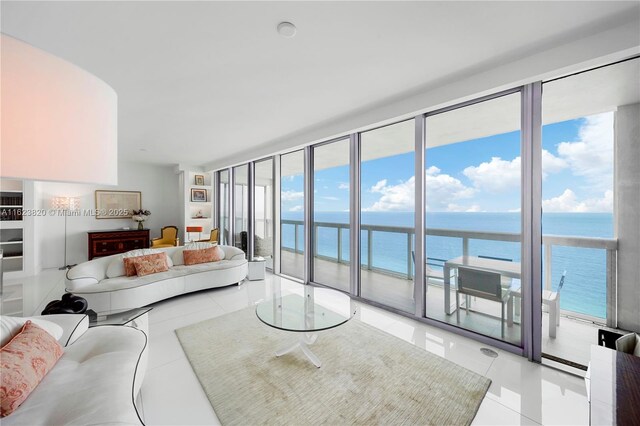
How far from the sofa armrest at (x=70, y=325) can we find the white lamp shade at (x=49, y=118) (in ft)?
6.40

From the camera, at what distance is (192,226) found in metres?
7.00

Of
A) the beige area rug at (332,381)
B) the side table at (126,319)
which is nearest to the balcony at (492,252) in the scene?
the beige area rug at (332,381)

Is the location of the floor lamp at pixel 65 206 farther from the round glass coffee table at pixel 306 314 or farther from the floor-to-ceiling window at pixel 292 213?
the round glass coffee table at pixel 306 314

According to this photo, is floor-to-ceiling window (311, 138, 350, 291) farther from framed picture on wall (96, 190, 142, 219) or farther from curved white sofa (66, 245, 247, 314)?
framed picture on wall (96, 190, 142, 219)

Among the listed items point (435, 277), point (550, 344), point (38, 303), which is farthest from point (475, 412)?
point (38, 303)

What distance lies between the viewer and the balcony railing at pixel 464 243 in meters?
2.10

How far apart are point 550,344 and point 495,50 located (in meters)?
2.63

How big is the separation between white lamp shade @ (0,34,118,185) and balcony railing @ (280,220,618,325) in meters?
3.12

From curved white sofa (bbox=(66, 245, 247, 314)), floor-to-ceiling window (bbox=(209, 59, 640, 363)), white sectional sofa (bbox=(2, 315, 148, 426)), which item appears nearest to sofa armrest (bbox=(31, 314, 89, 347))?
white sectional sofa (bbox=(2, 315, 148, 426))

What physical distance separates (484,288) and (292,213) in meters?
3.37

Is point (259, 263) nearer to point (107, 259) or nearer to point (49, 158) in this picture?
point (107, 259)

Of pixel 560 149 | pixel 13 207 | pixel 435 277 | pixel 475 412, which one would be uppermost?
pixel 560 149

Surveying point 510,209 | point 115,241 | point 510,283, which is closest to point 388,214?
point 510,209

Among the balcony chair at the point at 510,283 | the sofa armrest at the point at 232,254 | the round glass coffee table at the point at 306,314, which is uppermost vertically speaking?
the balcony chair at the point at 510,283
